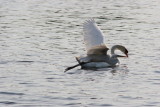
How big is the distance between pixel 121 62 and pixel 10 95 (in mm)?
6288

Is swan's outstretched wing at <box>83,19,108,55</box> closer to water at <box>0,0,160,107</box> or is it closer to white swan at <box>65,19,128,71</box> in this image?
white swan at <box>65,19,128,71</box>

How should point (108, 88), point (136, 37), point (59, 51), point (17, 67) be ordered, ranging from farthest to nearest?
point (136, 37), point (59, 51), point (17, 67), point (108, 88)

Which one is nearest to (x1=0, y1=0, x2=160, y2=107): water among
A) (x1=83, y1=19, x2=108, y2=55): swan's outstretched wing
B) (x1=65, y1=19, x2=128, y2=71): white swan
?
(x1=65, y1=19, x2=128, y2=71): white swan

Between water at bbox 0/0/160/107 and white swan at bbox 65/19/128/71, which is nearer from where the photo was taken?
water at bbox 0/0/160/107

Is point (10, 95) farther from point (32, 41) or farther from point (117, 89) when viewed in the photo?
point (32, 41)

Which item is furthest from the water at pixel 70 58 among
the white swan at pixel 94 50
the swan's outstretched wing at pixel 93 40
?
the swan's outstretched wing at pixel 93 40

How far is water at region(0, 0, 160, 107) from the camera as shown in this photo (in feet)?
47.7

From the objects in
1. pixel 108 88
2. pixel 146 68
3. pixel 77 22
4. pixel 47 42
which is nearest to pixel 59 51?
pixel 47 42

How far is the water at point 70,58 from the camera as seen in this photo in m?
14.5

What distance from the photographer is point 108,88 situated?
15.6 meters

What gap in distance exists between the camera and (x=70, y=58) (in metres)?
20.1

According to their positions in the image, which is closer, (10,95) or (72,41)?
(10,95)

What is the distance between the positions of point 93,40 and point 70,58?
1.52m

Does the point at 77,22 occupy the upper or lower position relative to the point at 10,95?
→ lower
